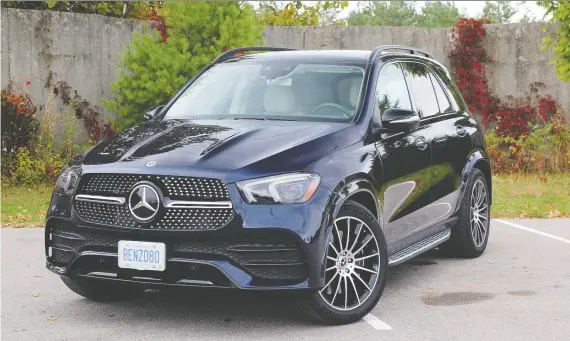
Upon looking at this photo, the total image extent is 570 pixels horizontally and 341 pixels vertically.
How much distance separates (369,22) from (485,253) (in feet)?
192

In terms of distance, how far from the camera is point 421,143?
24.4ft

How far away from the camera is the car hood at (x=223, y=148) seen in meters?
5.77

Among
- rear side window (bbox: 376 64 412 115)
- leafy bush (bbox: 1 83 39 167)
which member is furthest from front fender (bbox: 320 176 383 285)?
leafy bush (bbox: 1 83 39 167)

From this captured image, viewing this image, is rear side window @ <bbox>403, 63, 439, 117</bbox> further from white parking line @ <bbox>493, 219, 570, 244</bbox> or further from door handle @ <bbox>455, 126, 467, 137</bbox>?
white parking line @ <bbox>493, 219, 570, 244</bbox>

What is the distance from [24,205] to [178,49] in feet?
11.1

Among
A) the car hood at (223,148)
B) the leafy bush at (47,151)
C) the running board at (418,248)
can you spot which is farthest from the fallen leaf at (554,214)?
the leafy bush at (47,151)

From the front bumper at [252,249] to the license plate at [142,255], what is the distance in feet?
0.10

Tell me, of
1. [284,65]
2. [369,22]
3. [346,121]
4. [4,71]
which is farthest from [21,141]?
[369,22]

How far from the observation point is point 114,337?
229 inches

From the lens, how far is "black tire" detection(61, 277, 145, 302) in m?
6.72

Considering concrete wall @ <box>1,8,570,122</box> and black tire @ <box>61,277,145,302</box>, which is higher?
concrete wall @ <box>1,8,570,122</box>

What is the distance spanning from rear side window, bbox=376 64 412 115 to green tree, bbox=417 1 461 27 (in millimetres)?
58257

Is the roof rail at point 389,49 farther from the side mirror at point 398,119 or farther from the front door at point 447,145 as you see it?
the side mirror at point 398,119

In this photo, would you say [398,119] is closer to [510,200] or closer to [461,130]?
[461,130]
